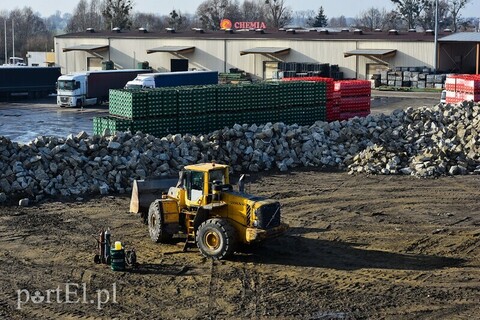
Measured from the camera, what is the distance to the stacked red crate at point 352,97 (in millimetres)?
39750

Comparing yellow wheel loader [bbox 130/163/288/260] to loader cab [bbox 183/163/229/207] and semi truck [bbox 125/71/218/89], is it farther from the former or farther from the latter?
semi truck [bbox 125/71/218/89]

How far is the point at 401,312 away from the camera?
593 inches

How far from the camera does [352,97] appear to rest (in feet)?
133

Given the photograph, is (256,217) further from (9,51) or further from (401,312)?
(9,51)

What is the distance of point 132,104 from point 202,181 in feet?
43.2

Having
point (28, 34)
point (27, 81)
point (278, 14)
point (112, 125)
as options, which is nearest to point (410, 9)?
point (278, 14)

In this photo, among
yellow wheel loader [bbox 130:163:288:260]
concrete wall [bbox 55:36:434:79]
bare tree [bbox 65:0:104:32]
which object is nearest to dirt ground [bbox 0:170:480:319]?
yellow wheel loader [bbox 130:163:288:260]

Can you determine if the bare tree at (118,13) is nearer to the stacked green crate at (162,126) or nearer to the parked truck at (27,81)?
the parked truck at (27,81)

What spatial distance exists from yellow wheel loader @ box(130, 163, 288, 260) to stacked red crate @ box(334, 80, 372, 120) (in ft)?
71.4

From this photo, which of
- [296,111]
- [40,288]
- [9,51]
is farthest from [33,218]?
[9,51]

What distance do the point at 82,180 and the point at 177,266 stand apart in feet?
28.8

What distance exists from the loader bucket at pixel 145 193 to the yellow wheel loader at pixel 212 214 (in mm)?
1237

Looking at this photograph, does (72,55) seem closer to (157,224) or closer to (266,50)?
(266,50)
